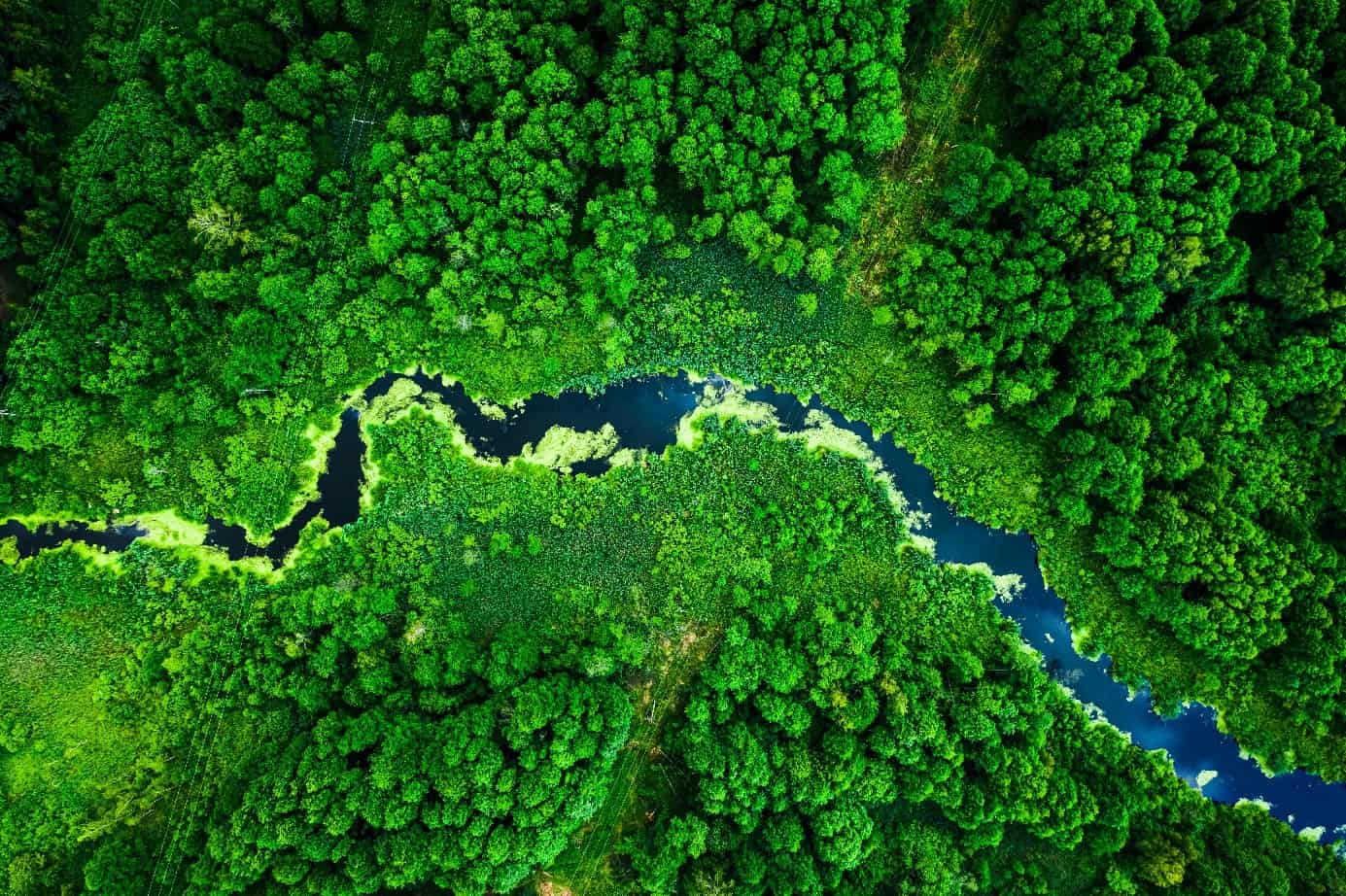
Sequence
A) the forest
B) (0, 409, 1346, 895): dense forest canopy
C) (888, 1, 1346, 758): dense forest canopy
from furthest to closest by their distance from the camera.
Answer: the forest < (888, 1, 1346, 758): dense forest canopy < (0, 409, 1346, 895): dense forest canopy

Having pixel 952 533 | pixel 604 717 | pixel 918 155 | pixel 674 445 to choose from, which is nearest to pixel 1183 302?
pixel 918 155

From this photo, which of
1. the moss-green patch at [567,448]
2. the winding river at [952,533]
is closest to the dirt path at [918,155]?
the winding river at [952,533]

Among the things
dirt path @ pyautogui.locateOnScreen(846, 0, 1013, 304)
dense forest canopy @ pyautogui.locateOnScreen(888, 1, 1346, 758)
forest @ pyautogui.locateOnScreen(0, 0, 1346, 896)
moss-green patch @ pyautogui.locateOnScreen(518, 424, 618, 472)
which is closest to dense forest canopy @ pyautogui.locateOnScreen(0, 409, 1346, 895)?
forest @ pyautogui.locateOnScreen(0, 0, 1346, 896)

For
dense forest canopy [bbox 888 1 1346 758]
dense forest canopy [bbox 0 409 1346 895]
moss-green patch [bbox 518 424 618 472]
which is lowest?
dense forest canopy [bbox 0 409 1346 895]

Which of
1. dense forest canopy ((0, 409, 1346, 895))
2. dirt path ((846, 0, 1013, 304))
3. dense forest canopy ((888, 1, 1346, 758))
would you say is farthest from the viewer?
dirt path ((846, 0, 1013, 304))

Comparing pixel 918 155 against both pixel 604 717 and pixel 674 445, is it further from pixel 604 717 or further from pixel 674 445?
pixel 604 717

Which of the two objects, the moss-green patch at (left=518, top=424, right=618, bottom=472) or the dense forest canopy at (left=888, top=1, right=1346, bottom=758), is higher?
the dense forest canopy at (left=888, top=1, right=1346, bottom=758)

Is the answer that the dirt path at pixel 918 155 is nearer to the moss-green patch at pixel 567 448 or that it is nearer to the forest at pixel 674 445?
the forest at pixel 674 445

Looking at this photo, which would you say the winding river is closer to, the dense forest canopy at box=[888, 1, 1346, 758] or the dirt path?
the dense forest canopy at box=[888, 1, 1346, 758]
